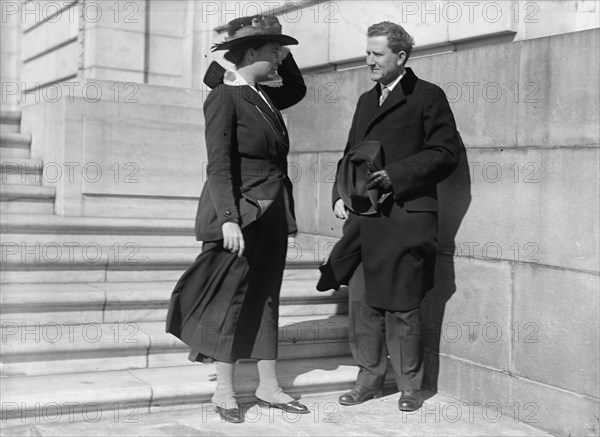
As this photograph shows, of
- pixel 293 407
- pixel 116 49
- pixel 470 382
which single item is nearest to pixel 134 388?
pixel 293 407

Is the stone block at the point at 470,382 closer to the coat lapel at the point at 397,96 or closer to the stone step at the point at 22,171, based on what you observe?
the coat lapel at the point at 397,96

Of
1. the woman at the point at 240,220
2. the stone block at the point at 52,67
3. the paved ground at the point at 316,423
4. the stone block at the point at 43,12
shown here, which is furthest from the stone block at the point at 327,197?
the stone block at the point at 43,12

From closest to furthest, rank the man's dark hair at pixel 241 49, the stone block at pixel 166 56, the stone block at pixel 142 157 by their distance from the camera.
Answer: the man's dark hair at pixel 241 49
the stone block at pixel 142 157
the stone block at pixel 166 56

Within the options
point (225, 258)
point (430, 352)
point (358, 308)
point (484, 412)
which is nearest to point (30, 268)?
point (225, 258)

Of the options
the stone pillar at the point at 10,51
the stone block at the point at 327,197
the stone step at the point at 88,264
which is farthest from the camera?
the stone pillar at the point at 10,51

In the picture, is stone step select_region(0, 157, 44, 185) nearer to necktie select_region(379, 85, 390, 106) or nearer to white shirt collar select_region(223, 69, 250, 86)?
white shirt collar select_region(223, 69, 250, 86)

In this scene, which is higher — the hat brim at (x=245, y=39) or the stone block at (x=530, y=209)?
the hat brim at (x=245, y=39)

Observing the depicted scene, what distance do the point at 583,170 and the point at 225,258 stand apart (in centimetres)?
199

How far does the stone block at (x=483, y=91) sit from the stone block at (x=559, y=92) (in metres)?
0.09

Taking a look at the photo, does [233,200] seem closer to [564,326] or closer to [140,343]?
[140,343]

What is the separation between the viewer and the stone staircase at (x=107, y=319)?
200 inches

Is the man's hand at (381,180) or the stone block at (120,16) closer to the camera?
the man's hand at (381,180)

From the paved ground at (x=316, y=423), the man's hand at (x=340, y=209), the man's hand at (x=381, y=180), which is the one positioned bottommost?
the paved ground at (x=316, y=423)

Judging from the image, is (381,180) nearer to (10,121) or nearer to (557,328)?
(557,328)
